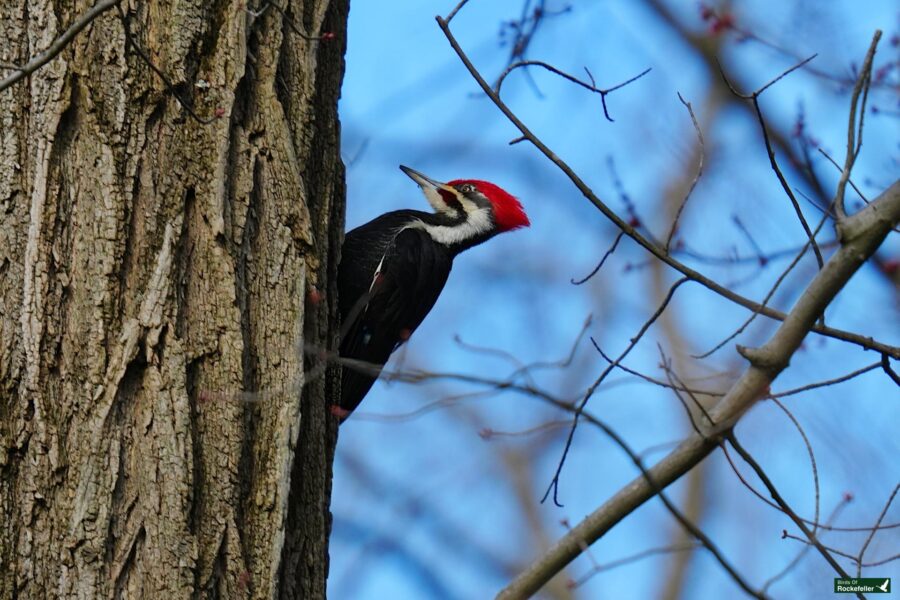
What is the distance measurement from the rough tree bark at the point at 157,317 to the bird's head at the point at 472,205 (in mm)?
2241

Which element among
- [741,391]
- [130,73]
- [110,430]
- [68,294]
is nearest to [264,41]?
[130,73]

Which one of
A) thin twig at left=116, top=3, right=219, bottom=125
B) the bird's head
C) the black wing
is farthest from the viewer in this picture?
the bird's head

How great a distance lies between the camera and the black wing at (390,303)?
409 cm

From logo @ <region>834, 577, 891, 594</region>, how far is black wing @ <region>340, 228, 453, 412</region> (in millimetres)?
1822

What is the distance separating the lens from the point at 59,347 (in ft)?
7.44

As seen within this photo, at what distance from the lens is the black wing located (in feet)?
13.4

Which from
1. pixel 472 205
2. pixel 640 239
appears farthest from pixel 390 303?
pixel 640 239

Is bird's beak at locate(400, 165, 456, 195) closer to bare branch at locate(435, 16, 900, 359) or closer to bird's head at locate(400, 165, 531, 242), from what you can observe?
bird's head at locate(400, 165, 531, 242)

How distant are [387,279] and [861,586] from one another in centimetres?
216

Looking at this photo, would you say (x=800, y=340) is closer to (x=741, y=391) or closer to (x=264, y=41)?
(x=741, y=391)

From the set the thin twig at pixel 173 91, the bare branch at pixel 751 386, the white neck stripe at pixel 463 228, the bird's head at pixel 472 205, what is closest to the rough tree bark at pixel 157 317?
the thin twig at pixel 173 91

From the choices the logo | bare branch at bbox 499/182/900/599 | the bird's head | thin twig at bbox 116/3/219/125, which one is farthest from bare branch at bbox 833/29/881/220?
the bird's head

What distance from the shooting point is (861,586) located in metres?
2.64

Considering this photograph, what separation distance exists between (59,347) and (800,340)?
1.56 meters
